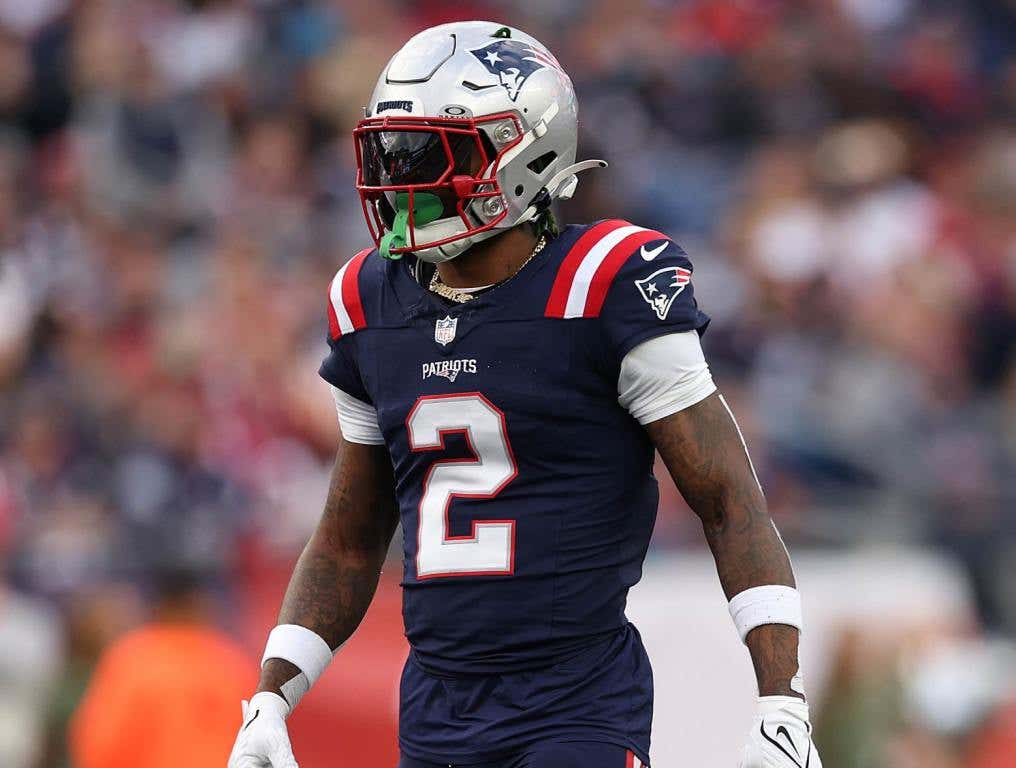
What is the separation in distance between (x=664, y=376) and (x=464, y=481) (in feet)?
1.37

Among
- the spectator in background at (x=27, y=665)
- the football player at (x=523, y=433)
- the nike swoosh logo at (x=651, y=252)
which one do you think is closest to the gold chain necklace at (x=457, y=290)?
the football player at (x=523, y=433)

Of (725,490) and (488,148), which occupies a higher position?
(488,148)

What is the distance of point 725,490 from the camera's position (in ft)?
10.6

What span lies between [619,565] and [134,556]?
12.3 ft

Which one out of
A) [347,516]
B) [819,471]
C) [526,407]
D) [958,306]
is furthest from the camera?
[958,306]

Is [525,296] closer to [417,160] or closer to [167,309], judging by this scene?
[417,160]

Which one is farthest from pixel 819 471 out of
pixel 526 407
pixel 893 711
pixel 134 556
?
pixel 526 407

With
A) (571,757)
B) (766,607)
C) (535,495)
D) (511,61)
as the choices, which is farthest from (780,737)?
(511,61)

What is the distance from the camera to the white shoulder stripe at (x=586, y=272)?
3.23 metres

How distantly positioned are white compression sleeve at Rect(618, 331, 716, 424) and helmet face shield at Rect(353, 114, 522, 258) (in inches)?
15.3

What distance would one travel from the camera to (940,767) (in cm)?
639

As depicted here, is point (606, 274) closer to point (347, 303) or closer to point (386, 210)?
point (386, 210)

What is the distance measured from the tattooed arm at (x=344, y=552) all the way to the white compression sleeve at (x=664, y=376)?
64 centimetres

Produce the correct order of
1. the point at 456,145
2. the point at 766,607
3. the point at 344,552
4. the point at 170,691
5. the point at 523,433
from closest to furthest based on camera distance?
1. the point at 766,607
2. the point at 523,433
3. the point at 456,145
4. the point at 344,552
5. the point at 170,691
